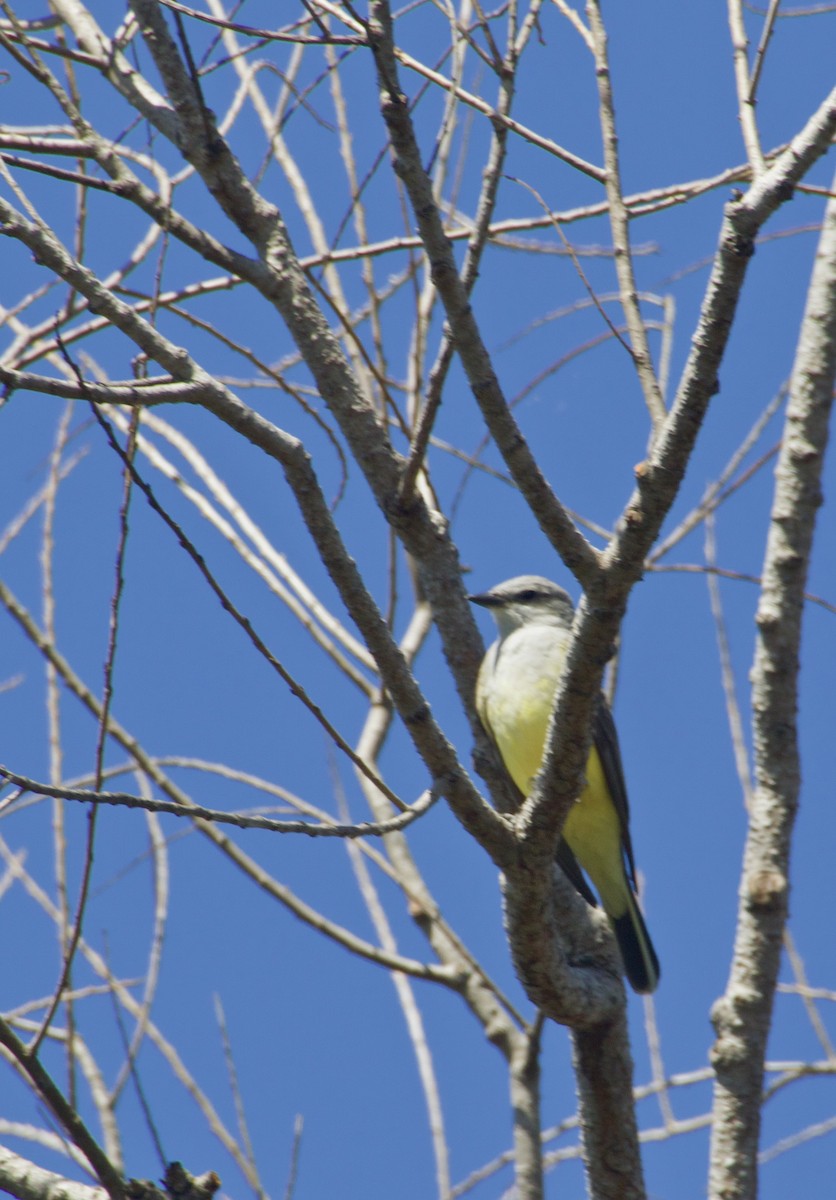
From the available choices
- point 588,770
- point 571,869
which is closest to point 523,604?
point 588,770

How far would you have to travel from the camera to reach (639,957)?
204 inches

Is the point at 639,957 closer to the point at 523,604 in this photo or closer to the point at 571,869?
the point at 571,869

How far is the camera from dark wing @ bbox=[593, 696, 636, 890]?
5.50 m

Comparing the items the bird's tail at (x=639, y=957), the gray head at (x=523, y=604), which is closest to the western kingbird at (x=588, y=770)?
the bird's tail at (x=639, y=957)

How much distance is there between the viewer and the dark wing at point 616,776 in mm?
5496

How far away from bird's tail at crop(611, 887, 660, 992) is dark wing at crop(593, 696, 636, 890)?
11.6 inches

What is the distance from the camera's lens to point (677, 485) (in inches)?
103

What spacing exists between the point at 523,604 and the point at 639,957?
1.91 meters

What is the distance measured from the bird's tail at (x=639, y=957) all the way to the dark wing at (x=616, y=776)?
0.96ft

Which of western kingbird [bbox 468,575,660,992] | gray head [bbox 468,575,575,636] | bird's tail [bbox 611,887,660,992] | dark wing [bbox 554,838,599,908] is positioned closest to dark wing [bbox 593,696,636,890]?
western kingbird [bbox 468,575,660,992]

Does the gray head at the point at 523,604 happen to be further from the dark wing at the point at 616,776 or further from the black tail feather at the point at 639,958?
the black tail feather at the point at 639,958

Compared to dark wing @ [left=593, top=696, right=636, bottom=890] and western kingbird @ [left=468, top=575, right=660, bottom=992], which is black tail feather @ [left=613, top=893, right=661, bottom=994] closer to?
western kingbird @ [left=468, top=575, right=660, bottom=992]

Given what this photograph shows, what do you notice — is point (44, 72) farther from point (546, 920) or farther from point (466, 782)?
point (546, 920)

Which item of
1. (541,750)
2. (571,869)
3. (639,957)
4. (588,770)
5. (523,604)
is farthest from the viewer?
(523,604)
